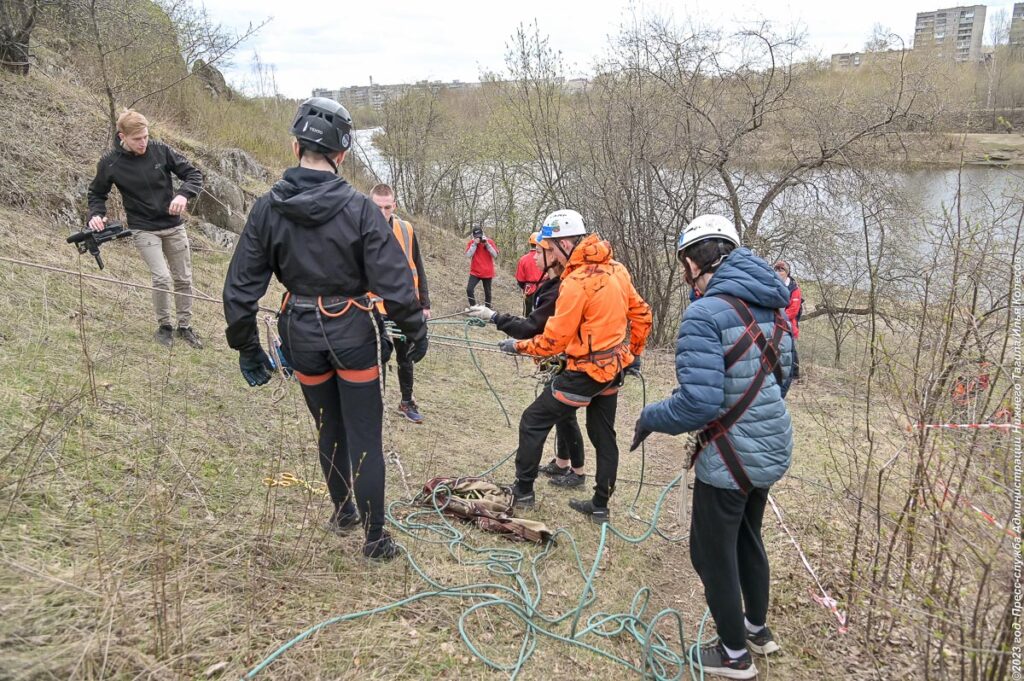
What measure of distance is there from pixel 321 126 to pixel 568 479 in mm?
3111

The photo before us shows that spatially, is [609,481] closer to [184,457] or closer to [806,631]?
[806,631]

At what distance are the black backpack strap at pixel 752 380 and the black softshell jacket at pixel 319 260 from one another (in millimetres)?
1338

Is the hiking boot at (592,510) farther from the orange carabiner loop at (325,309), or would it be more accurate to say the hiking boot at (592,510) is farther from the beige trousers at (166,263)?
the beige trousers at (166,263)

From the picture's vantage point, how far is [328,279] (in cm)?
279

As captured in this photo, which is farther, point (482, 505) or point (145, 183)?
point (145, 183)

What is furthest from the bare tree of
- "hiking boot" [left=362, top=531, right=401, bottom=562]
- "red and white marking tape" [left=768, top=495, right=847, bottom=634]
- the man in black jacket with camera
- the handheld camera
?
"red and white marking tape" [left=768, top=495, right=847, bottom=634]

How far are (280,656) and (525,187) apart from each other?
19.8 metres

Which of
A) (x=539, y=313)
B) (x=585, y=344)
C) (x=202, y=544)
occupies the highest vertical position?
(x=539, y=313)

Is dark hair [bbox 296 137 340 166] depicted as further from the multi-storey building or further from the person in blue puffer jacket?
the multi-storey building

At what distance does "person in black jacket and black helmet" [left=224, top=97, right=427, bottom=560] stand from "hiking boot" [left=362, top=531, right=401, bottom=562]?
22 centimetres

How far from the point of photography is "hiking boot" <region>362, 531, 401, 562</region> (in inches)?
120

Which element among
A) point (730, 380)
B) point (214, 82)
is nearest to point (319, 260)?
point (730, 380)

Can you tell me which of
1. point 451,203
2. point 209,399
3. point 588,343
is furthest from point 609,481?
point 451,203

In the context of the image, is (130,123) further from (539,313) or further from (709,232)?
(709,232)
